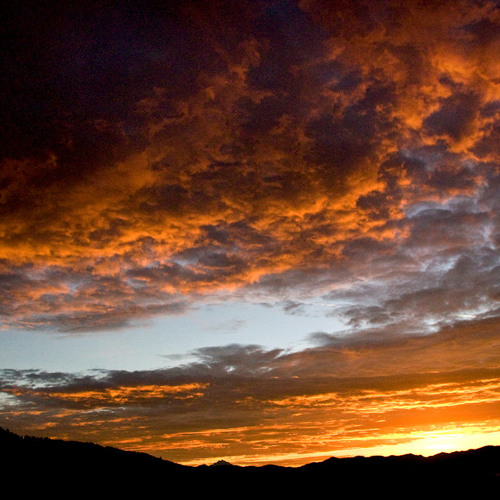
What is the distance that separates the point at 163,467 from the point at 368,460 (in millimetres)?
57656

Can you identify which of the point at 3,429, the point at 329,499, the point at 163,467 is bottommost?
the point at 329,499

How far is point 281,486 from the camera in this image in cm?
7844

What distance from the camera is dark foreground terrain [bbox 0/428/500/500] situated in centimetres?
4334

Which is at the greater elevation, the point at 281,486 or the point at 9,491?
the point at 9,491

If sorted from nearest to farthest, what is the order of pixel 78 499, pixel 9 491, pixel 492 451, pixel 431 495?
1. pixel 9 491
2. pixel 78 499
3. pixel 431 495
4. pixel 492 451

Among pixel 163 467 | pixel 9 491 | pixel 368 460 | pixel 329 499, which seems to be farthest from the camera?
pixel 368 460

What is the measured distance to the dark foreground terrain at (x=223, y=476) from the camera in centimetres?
4334

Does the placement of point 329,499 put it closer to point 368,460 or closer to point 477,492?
point 477,492

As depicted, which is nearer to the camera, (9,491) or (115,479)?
(9,491)

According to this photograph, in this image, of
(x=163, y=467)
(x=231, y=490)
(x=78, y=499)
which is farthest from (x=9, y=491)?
(x=231, y=490)

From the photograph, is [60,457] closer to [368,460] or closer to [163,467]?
[163,467]

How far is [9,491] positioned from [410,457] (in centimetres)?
9474

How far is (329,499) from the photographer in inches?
2785

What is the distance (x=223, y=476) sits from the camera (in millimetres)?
75312
